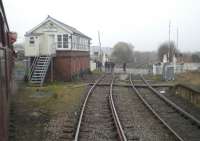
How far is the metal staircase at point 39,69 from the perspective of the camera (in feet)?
77.8

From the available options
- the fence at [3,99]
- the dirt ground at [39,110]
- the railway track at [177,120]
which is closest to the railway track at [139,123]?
the railway track at [177,120]

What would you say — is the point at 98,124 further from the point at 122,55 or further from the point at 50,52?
the point at 122,55

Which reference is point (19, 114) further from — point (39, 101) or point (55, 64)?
point (55, 64)

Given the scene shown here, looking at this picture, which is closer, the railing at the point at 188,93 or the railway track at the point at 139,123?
the railway track at the point at 139,123

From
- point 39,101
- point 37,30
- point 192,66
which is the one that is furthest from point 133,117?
point 192,66

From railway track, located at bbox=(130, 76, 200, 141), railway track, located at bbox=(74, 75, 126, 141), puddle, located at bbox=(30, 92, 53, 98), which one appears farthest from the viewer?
puddle, located at bbox=(30, 92, 53, 98)

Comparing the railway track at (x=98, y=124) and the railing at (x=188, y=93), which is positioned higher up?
the railing at (x=188, y=93)

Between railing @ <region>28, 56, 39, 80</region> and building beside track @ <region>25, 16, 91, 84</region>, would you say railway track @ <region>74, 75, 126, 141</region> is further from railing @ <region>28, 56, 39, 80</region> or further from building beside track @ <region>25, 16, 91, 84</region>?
railing @ <region>28, 56, 39, 80</region>

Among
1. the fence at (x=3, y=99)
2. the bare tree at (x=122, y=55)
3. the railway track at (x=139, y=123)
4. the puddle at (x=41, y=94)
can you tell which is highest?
the bare tree at (x=122, y=55)

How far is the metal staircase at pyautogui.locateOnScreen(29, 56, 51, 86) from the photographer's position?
23.7 metres

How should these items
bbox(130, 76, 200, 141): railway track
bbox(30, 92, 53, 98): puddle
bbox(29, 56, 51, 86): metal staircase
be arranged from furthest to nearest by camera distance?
bbox(29, 56, 51, 86): metal staircase
bbox(30, 92, 53, 98): puddle
bbox(130, 76, 200, 141): railway track

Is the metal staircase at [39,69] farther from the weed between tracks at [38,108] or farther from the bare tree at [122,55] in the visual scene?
the bare tree at [122,55]

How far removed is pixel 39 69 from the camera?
2475 cm

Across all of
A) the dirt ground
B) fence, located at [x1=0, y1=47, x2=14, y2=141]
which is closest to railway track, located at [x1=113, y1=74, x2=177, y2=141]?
the dirt ground
